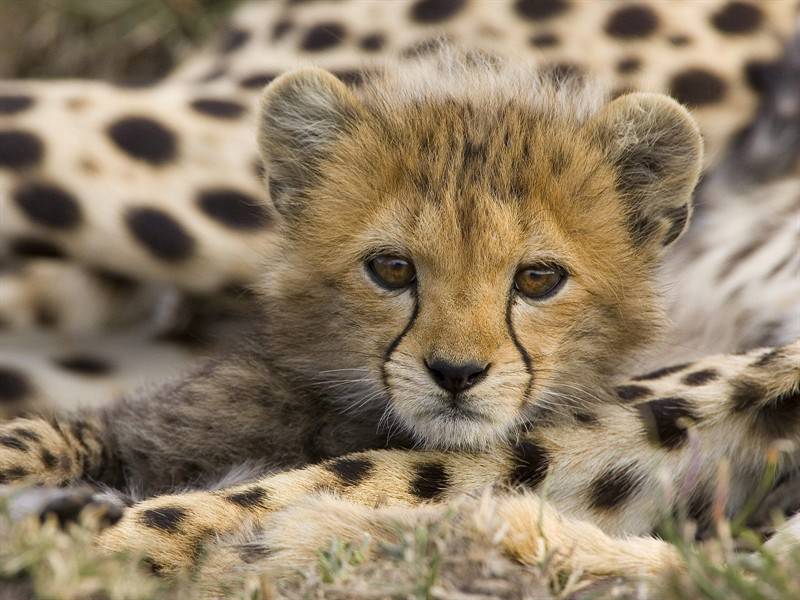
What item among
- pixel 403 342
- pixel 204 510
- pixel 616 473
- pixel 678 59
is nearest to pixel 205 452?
pixel 204 510

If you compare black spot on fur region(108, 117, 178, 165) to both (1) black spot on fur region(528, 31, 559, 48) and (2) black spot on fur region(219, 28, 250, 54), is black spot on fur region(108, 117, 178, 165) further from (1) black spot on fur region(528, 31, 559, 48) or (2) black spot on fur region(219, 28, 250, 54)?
(1) black spot on fur region(528, 31, 559, 48)

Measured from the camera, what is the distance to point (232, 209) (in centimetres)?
309

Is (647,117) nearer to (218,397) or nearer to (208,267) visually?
(218,397)

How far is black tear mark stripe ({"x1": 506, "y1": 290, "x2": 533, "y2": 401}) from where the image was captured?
2.01m

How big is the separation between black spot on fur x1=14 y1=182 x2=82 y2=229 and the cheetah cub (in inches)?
27.3

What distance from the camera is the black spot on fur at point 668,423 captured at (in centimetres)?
222

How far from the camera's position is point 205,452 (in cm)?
224

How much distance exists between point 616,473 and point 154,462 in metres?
0.74

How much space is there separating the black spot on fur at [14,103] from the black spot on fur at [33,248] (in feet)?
1.02

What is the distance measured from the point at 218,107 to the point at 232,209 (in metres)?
0.29

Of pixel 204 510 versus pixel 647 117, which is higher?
pixel 647 117

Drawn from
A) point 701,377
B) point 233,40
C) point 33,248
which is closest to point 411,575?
point 701,377

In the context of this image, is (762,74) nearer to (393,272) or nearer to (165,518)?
(393,272)

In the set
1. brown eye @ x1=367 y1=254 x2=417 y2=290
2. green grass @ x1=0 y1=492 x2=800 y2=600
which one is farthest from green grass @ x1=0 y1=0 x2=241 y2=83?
green grass @ x1=0 y1=492 x2=800 y2=600
